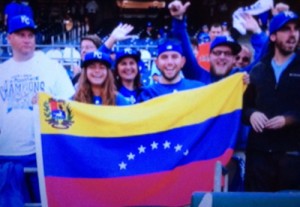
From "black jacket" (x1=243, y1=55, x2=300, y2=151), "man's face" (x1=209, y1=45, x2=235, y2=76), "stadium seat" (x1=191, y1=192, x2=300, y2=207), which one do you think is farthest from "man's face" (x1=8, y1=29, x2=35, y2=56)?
"stadium seat" (x1=191, y1=192, x2=300, y2=207)

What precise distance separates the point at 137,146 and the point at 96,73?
659mm

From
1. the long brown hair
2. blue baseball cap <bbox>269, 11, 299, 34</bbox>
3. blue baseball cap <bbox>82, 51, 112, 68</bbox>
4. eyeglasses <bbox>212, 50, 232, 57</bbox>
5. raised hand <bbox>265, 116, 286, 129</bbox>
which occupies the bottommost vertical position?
raised hand <bbox>265, 116, 286, 129</bbox>

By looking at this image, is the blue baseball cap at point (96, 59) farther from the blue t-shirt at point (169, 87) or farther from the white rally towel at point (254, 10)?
the white rally towel at point (254, 10)

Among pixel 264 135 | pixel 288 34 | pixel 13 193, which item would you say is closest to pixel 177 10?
pixel 288 34

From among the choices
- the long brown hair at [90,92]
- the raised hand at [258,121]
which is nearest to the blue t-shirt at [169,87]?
the long brown hair at [90,92]

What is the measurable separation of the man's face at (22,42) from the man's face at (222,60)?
5.07ft

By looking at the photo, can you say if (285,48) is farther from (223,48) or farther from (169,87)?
(169,87)

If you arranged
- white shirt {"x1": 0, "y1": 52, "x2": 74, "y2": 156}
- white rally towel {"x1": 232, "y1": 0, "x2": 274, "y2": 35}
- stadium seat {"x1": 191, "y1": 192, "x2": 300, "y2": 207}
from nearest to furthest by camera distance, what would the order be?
1. stadium seat {"x1": 191, "y1": 192, "x2": 300, "y2": 207}
2. white shirt {"x1": 0, "y1": 52, "x2": 74, "y2": 156}
3. white rally towel {"x1": 232, "y1": 0, "x2": 274, "y2": 35}

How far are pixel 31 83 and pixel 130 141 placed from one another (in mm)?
895

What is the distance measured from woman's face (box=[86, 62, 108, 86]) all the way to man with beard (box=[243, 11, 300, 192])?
1.16 metres

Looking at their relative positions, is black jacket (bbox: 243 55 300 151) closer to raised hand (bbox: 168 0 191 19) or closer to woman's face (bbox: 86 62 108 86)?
raised hand (bbox: 168 0 191 19)

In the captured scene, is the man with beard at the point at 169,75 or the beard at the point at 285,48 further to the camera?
the man with beard at the point at 169,75

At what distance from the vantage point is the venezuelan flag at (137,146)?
4.23 meters

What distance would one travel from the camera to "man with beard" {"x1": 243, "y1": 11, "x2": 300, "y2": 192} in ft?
13.9
